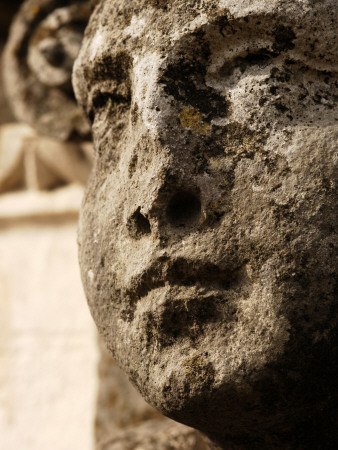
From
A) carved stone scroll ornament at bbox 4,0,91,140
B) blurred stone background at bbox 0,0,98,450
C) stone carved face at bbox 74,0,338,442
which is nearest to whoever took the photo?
stone carved face at bbox 74,0,338,442

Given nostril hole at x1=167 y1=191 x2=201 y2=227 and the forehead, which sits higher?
the forehead

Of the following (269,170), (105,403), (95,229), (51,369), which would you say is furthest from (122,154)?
(51,369)

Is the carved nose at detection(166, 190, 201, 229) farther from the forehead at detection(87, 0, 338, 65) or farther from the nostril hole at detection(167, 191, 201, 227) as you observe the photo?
the forehead at detection(87, 0, 338, 65)

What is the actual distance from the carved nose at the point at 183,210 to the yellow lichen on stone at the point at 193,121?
0.08m

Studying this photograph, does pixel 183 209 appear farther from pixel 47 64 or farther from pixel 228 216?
pixel 47 64

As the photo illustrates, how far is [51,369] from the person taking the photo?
75.6 inches

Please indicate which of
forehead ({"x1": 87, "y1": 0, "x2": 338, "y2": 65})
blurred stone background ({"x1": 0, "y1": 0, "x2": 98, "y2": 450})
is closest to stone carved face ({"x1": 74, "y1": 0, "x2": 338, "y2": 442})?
forehead ({"x1": 87, "y1": 0, "x2": 338, "y2": 65})

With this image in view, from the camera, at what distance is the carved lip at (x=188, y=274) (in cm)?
78

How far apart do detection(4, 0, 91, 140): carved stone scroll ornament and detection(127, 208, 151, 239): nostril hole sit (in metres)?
0.82

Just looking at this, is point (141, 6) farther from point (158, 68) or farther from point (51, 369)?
point (51, 369)

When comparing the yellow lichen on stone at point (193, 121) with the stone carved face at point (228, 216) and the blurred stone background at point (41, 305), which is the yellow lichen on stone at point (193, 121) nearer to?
the stone carved face at point (228, 216)

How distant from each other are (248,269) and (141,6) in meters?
0.37

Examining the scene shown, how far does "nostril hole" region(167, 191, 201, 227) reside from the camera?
801 millimetres

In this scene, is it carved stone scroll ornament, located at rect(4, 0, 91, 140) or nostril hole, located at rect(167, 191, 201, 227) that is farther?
carved stone scroll ornament, located at rect(4, 0, 91, 140)
